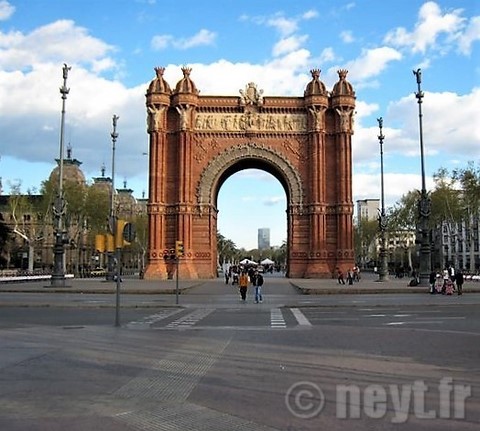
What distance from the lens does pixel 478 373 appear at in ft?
33.5

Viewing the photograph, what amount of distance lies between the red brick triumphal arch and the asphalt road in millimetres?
42156

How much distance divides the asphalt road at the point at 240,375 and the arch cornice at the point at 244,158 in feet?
143

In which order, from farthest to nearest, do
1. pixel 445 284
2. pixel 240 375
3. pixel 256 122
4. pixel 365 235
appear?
pixel 365 235 < pixel 256 122 < pixel 445 284 < pixel 240 375

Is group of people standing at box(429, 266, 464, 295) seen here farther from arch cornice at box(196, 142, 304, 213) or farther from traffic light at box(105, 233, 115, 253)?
arch cornice at box(196, 142, 304, 213)

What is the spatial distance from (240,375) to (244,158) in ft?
178

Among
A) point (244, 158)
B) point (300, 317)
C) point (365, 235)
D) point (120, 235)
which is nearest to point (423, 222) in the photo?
point (244, 158)

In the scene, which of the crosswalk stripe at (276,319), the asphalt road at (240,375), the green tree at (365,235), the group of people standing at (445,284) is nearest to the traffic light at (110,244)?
the asphalt road at (240,375)

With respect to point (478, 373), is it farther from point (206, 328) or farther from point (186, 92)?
point (186, 92)

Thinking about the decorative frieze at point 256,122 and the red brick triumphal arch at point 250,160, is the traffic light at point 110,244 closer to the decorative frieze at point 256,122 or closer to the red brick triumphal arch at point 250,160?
the red brick triumphal arch at point 250,160

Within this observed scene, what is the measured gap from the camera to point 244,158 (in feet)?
209

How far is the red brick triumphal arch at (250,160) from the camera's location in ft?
202

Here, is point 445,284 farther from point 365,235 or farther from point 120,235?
point 365,235

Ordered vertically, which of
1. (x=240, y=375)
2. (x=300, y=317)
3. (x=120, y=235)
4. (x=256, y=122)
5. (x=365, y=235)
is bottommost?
(x=300, y=317)

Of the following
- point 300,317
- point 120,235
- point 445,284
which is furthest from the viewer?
point 445,284
